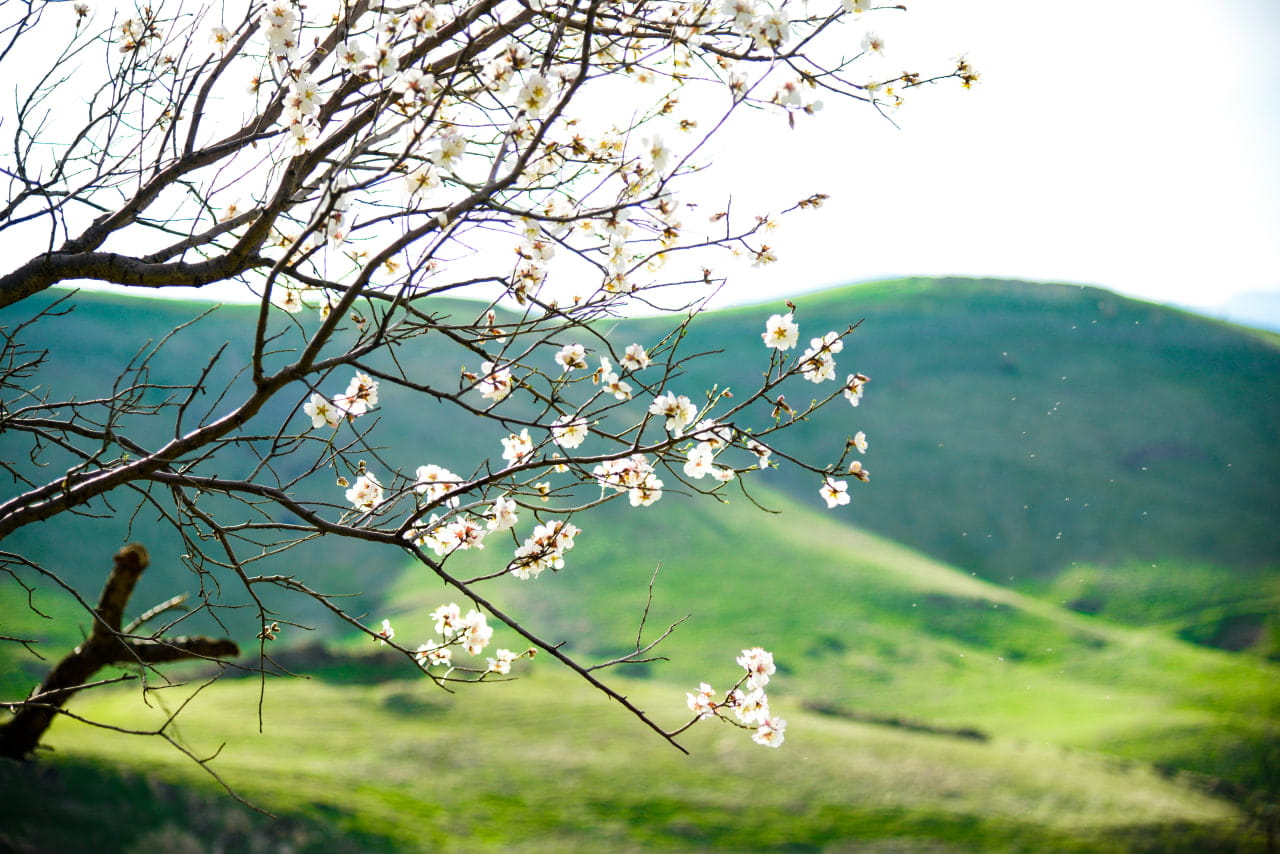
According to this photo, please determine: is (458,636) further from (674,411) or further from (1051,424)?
(1051,424)

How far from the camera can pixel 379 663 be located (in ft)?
49.1

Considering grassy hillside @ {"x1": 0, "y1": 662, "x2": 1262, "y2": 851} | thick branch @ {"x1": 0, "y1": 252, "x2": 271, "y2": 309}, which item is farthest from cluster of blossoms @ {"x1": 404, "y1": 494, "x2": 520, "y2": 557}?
grassy hillside @ {"x1": 0, "y1": 662, "x2": 1262, "y2": 851}

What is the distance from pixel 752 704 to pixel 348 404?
6.28ft

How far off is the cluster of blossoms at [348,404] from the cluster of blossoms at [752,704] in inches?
66.4

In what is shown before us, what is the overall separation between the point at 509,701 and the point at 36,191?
12.0m

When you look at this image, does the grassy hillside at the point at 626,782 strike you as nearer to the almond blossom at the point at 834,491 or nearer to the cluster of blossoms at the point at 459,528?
the cluster of blossoms at the point at 459,528

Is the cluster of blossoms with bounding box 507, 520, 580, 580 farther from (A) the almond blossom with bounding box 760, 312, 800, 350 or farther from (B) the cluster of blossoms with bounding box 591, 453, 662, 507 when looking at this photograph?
(A) the almond blossom with bounding box 760, 312, 800, 350

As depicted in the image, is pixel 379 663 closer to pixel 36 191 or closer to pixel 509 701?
pixel 509 701

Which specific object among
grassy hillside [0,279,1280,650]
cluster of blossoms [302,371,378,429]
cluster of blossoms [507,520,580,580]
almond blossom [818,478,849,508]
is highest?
grassy hillside [0,279,1280,650]

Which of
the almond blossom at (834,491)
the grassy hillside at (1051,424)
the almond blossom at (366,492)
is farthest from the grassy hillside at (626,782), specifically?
the grassy hillside at (1051,424)

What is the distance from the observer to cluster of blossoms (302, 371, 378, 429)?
3.54 metres

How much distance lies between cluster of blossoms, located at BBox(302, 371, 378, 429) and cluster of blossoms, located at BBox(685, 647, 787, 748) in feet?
5.54

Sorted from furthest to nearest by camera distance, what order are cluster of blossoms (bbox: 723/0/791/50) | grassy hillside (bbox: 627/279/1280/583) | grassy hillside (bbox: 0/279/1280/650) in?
grassy hillside (bbox: 627/279/1280/583) → grassy hillside (bbox: 0/279/1280/650) → cluster of blossoms (bbox: 723/0/791/50)

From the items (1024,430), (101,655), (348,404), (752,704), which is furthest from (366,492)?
(1024,430)
